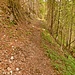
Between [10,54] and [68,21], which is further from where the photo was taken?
[68,21]

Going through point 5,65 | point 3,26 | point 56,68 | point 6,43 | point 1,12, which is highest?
point 1,12

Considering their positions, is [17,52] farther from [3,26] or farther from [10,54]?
[3,26]

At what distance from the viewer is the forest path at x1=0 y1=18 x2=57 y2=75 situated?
6556mm

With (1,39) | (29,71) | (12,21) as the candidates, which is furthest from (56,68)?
(12,21)

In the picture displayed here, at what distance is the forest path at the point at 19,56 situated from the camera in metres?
6.56

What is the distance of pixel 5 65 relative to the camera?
6.43m

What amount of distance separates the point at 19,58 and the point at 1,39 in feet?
4.79

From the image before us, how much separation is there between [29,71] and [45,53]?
8.04 feet

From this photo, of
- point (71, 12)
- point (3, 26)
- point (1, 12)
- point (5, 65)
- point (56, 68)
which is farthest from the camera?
point (71, 12)

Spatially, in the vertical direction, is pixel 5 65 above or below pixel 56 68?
above

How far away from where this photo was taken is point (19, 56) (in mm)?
7293

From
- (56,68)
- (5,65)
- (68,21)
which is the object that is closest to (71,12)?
(68,21)

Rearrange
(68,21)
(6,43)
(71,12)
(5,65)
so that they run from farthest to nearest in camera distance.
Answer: (68,21)
(71,12)
(6,43)
(5,65)

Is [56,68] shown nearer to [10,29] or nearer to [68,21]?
[10,29]
